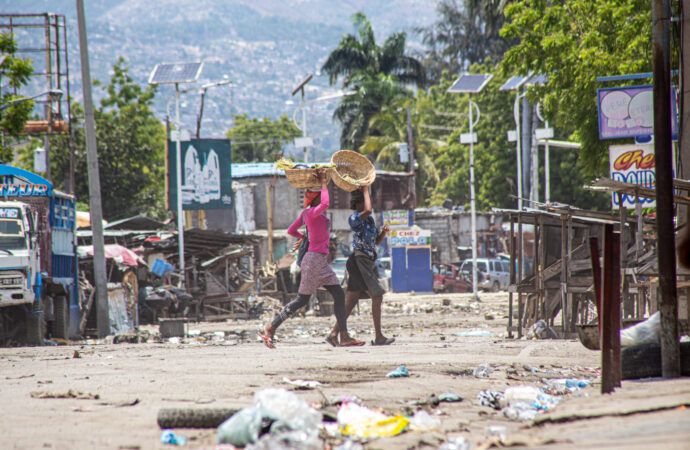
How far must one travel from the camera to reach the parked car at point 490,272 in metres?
40.0

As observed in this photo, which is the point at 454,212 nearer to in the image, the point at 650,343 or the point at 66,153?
the point at 66,153

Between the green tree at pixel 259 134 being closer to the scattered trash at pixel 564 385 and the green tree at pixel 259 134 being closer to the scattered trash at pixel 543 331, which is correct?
the scattered trash at pixel 543 331

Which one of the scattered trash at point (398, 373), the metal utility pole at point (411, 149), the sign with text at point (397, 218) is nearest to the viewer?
the scattered trash at point (398, 373)

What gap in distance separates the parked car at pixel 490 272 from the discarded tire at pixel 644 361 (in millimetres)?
32952

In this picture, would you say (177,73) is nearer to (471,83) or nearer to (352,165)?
(471,83)

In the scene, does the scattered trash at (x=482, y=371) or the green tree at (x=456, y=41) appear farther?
the green tree at (x=456, y=41)

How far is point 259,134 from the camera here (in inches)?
3159

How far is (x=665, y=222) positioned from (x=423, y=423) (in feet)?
9.14

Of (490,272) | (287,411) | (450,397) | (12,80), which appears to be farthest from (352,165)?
(490,272)

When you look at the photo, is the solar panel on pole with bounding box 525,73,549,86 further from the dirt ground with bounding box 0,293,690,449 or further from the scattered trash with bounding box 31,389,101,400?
the scattered trash with bounding box 31,389,101,400

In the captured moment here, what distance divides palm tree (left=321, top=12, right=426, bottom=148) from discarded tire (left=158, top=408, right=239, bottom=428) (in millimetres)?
46628

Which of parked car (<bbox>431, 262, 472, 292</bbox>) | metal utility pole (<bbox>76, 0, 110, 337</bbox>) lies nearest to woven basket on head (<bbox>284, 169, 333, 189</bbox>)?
metal utility pole (<bbox>76, 0, 110, 337</bbox>)

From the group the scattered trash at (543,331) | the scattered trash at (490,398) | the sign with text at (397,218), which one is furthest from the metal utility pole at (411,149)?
the scattered trash at (490,398)

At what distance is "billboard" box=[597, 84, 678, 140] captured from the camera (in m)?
13.6
